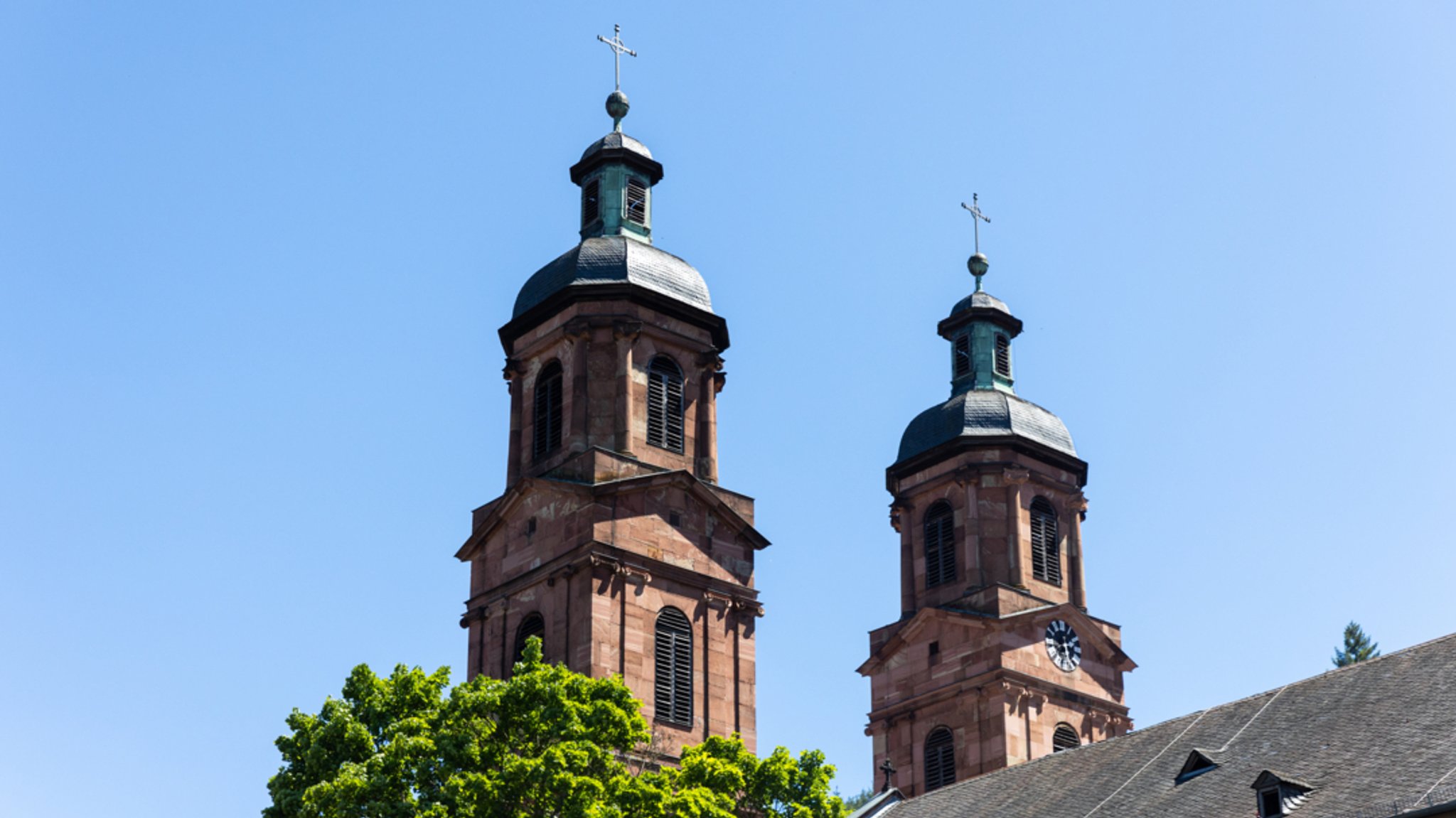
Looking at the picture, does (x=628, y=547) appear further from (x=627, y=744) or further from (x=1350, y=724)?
(x=1350, y=724)

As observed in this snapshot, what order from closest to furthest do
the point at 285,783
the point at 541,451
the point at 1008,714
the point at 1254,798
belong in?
the point at 1254,798
the point at 285,783
the point at 541,451
the point at 1008,714

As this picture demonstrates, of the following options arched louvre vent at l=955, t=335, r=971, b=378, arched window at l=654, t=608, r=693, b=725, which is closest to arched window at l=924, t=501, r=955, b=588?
arched louvre vent at l=955, t=335, r=971, b=378

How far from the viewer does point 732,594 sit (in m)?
50.3

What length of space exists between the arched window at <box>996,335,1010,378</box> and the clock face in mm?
9033

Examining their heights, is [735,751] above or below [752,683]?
below

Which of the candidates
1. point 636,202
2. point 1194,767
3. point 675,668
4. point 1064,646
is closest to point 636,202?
point 636,202

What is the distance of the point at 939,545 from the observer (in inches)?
2454

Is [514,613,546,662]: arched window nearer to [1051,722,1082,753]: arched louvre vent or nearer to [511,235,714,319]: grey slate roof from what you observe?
[511,235,714,319]: grey slate roof

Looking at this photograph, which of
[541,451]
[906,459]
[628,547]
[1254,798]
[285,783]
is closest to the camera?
[1254,798]

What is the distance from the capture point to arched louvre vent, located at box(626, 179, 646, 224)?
5578 cm

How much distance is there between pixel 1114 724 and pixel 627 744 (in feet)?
78.5

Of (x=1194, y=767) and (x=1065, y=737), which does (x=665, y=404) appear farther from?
(x=1194, y=767)

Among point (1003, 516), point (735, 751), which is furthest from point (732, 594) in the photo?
point (1003, 516)

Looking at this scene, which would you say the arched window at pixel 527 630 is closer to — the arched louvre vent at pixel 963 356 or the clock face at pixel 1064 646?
the clock face at pixel 1064 646
